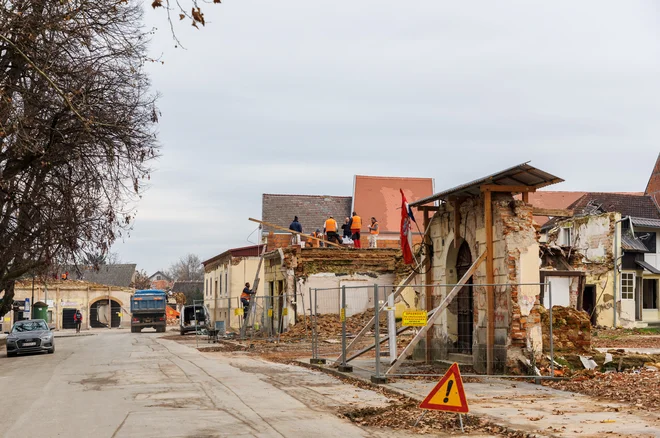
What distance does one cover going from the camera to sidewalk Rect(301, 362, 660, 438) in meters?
9.89

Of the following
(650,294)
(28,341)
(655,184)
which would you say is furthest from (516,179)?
(655,184)

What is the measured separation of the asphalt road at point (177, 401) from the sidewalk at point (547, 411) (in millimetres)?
1648

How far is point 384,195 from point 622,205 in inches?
728

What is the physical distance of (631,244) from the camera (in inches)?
1743

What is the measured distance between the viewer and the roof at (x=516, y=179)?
53.3 feet

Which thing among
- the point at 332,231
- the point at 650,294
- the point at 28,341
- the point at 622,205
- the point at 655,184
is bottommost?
→ the point at 28,341

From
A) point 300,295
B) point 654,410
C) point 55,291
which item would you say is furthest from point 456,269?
point 55,291

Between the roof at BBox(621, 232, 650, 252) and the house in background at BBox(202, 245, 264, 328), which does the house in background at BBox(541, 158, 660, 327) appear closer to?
the roof at BBox(621, 232, 650, 252)

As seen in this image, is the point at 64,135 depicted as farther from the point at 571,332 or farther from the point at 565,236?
the point at 565,236

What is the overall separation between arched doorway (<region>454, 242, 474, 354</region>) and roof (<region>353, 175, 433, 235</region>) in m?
37.5

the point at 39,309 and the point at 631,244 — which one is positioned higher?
the point at 631,244

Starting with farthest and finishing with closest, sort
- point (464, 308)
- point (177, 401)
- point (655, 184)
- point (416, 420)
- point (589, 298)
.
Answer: point (655, 184) → point (589, 298) → point (464, 308) → point (177, 401) → point (416, 420)

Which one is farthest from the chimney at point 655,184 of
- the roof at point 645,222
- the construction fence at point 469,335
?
the construction fence at point 469,335

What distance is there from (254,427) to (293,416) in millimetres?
1123
